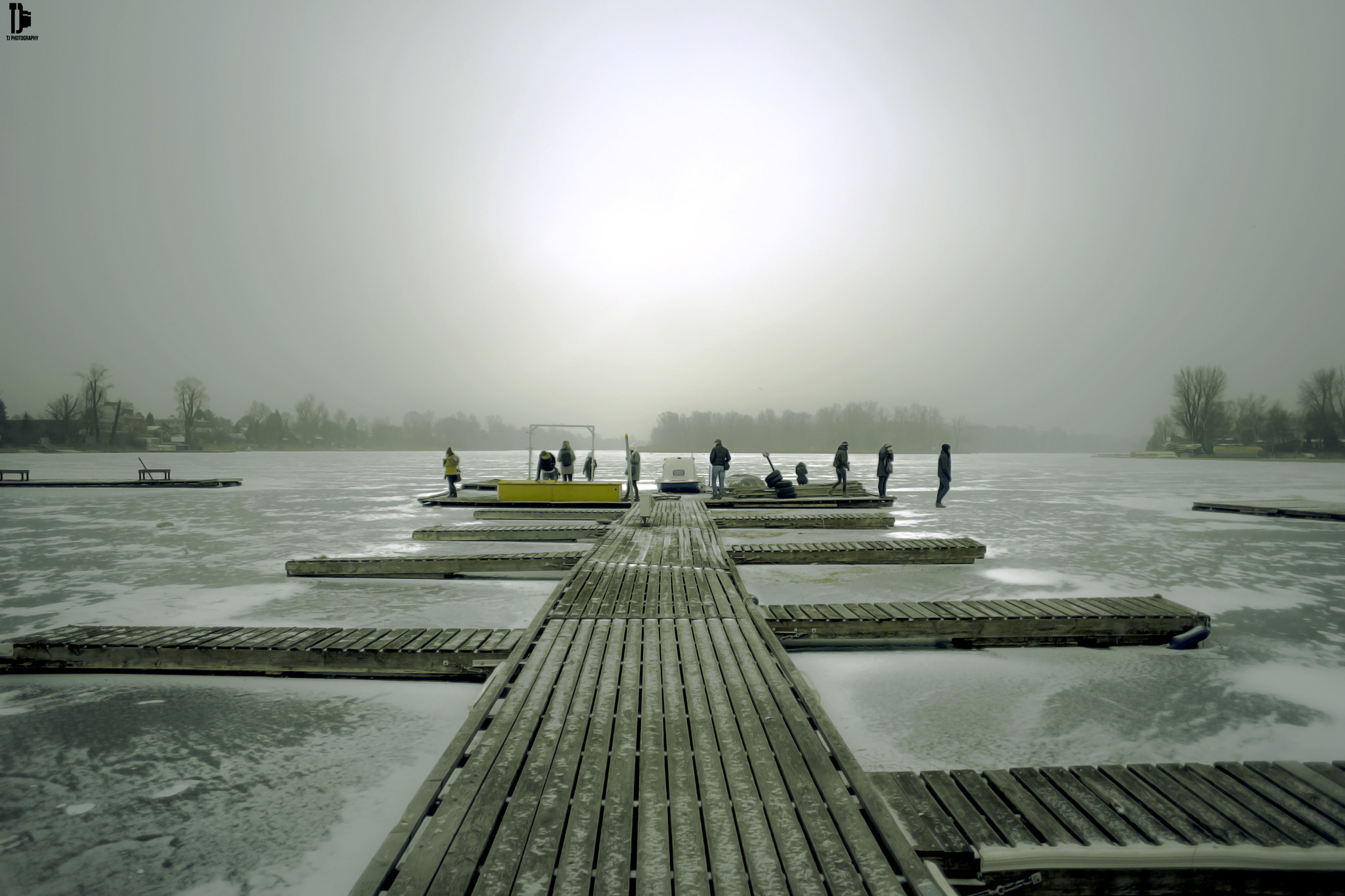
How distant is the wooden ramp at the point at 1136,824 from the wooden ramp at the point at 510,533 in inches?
313

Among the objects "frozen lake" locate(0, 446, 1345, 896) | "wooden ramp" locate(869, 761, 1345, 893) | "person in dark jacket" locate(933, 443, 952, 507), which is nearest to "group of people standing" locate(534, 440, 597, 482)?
"frozen lake" locate(0, 446, 1345, 896)

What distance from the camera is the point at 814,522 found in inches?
461

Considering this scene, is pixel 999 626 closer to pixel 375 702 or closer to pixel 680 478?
pixel 375 702

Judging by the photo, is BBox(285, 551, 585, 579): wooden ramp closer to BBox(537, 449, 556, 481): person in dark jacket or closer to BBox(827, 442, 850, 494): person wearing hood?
BBox(537, 449, 556, 481): person in dark jacket

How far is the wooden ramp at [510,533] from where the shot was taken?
33.0ft

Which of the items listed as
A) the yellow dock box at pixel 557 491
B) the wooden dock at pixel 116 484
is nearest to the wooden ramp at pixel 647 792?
the yellow dock box at pixel 557 491

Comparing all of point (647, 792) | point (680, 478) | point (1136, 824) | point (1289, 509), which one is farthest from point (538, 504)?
point (1289, 509)

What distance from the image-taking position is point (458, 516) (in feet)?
46.1

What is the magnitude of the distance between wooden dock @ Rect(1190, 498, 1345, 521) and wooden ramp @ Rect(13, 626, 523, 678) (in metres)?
16.8

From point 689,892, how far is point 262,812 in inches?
84.1

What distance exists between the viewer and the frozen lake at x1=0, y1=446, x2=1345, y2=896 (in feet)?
8.47

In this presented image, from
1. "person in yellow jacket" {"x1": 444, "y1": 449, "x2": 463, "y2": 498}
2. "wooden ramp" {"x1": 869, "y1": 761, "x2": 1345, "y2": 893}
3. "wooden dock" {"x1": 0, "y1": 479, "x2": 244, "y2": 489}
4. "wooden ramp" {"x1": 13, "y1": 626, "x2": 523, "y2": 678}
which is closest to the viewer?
"wooden ramp" {"x1": 869, "y1": 761, "x2": 1345, "y2": 893}

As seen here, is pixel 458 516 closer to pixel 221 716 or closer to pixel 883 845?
pixel 221 716

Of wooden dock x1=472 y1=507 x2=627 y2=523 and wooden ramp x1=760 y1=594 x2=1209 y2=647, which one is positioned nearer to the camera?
wooden ramp x1=760 y1=594 x2=1209 y2=647
